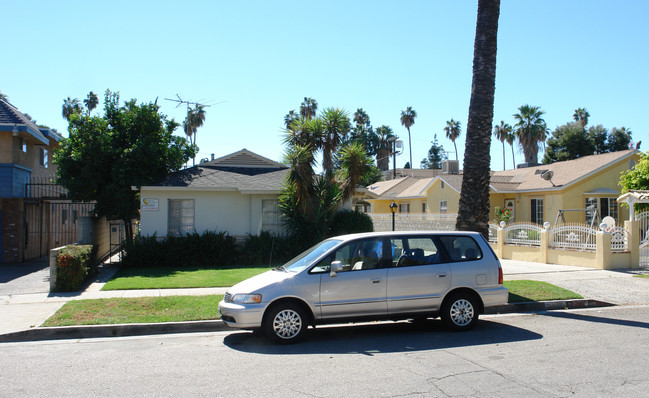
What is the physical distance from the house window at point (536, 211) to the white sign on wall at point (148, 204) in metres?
19.6

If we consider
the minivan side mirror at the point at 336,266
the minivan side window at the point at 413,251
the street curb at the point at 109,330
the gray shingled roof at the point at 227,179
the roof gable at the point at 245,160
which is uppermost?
the roof gable at the point at 245,160

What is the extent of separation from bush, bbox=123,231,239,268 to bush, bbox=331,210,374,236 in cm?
379

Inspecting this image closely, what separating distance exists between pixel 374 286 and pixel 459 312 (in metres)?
1.56

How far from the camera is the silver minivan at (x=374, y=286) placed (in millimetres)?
7543

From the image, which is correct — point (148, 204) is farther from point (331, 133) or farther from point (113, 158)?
point (331, 133)

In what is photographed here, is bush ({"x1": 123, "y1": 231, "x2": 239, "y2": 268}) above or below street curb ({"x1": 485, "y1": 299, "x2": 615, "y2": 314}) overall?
above

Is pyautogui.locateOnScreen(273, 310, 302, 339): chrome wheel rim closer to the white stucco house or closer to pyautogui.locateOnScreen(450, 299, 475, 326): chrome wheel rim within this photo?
pyautogui.locateOnScreen(450, 299, 475, 326): chrome wheel rim

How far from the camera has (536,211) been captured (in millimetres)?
27219

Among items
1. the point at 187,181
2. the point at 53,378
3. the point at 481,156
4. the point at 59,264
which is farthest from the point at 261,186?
the point at 53,378

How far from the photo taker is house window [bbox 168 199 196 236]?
18141 mm

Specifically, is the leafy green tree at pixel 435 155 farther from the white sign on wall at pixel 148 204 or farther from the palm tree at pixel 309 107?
the white sign on wall at pixel 148 204

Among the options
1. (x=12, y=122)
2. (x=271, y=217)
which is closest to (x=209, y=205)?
(x=271, y=217)

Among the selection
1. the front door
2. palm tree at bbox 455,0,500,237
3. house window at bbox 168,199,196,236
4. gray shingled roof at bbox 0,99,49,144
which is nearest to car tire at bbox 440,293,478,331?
the front door

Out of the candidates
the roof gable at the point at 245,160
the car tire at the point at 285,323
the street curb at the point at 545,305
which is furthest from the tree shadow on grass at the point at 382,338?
the roof gable at the point at 245,160
